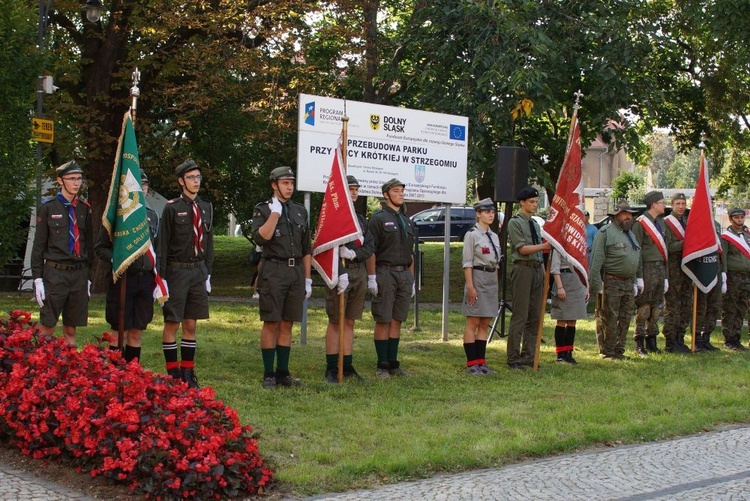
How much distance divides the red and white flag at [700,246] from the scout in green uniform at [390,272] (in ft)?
15.4

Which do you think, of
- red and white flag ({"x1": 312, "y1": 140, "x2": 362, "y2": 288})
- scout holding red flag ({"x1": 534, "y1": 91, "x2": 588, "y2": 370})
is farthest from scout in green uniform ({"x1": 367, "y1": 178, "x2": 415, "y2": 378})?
scout holding red flag ({"x1": 534, "y1": 91, "x2": 588, "y2": 370})

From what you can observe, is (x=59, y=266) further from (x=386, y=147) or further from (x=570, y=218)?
(x=386, y=147)

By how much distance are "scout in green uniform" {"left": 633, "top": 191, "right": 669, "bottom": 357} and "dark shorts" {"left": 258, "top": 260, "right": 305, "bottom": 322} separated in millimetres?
5404

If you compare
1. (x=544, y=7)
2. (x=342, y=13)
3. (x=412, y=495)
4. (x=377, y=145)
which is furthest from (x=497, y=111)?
(x=412, y=495)

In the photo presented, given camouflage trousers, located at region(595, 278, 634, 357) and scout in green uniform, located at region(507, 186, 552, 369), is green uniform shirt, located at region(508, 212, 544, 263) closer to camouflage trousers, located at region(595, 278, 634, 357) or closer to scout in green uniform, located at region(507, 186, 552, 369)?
scout in green uniform, located at region(507, 186, 552, 369)

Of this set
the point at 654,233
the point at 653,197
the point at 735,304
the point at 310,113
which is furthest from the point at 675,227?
the point at 310,113

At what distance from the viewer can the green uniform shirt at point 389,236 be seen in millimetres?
11102

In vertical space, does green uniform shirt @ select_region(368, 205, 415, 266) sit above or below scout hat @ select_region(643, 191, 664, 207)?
below

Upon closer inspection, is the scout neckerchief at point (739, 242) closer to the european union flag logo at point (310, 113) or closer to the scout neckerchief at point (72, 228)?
the european union flag logo at point (310, 113)

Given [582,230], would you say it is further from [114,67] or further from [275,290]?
[114,67]

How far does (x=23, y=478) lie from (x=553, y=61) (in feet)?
52.4

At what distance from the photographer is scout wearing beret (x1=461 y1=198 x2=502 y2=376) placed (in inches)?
448

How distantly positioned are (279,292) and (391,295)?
1.69 meters

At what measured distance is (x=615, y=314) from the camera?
42.2ft
